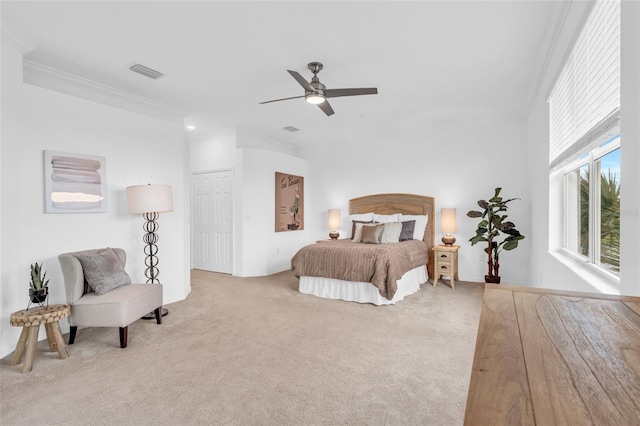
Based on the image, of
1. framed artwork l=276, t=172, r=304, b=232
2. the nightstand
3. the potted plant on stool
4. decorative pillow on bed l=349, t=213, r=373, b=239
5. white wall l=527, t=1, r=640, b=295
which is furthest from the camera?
framed artwork l=276, t=172, r=304, b=232

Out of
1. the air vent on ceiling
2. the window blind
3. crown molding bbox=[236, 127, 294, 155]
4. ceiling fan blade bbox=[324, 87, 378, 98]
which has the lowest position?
the window blind

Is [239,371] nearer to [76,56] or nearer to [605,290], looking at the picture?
[605,290]

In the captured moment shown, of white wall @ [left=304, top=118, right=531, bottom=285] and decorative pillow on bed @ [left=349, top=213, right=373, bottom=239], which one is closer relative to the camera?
white wall @ [left=304, top=118, right=531, bottom=285]

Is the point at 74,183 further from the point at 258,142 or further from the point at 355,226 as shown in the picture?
the point at 355,226

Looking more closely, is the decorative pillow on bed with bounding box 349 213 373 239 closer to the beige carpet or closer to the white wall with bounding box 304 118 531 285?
the white wall with bounding box 304 118 531 285

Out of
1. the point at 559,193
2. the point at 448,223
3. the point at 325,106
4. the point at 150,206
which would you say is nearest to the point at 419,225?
the point at 448,223

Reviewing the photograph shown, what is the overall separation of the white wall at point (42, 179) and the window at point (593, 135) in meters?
4.30

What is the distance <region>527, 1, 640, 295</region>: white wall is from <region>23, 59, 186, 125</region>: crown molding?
173 inches

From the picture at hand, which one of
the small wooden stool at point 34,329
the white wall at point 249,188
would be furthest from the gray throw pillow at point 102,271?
the white wall at point 249,188

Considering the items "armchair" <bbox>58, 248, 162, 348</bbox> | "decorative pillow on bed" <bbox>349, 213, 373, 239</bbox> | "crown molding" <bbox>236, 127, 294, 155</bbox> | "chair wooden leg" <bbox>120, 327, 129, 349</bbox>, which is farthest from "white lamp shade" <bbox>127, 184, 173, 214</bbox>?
"decorative pillow on bed" <bbox>349, 213, 373, 239</bbox>

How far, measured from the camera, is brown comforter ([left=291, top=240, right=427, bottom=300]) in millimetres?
3949

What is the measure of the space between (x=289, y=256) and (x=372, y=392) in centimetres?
456

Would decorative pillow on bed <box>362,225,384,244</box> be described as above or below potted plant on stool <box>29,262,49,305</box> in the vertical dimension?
above

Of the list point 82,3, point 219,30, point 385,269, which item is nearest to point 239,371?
point 385,269
